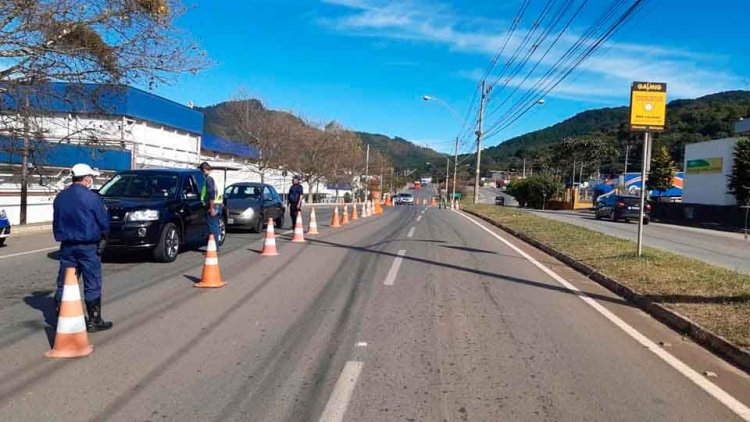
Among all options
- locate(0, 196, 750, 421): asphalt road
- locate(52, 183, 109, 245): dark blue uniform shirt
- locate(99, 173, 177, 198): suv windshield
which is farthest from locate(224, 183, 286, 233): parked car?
locate(52, 183, 109, 245): dark blue uniform shirt

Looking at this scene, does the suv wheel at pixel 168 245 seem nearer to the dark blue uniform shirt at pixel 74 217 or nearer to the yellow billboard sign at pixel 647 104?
the dark blue uniform shirt at pixel 74 217

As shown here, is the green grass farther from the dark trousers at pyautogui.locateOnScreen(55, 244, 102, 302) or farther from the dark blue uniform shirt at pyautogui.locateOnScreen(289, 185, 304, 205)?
the dark blue uniform shirt at pyautogui.locateOnScreen(289, 185, 304, 205)

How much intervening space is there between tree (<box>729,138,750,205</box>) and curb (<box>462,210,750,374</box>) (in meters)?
27.0

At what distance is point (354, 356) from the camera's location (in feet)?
18.4

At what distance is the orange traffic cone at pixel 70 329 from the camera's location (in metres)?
5.42

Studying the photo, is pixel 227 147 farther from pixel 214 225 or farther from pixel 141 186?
pixel 141 186

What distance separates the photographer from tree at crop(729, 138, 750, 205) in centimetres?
3394

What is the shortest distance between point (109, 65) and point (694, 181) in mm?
42323

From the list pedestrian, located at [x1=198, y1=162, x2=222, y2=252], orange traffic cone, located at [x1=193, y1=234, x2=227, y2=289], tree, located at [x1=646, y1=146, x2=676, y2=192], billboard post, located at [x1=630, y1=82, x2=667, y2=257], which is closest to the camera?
orange traffic cone, located at [x1=193, y1=234, x2=227, y2=289]

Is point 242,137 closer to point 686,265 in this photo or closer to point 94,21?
point 94,21

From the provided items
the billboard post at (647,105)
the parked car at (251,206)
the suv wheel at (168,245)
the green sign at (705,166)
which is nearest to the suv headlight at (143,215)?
the suv wheel at (168,245)

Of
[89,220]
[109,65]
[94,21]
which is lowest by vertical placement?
[89,220]

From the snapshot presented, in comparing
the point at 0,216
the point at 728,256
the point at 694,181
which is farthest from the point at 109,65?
the point at 694,181

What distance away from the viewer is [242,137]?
5219 centimetres
